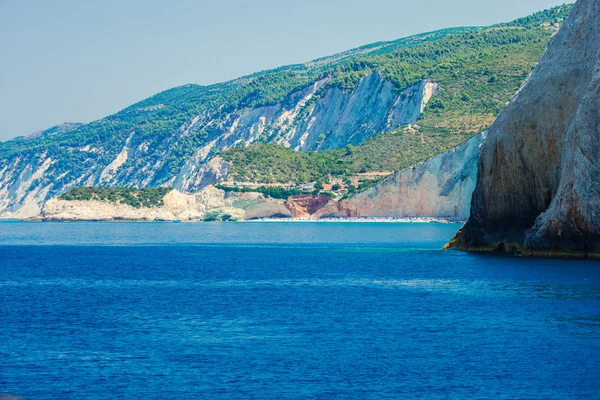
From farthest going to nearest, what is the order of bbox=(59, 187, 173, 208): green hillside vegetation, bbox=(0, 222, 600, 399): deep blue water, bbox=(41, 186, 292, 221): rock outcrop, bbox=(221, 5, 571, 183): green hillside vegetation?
bbox=(59, 187, 173, 208): green hillside vegetation, bbox=(41, 186, 292, 221): rock outcrop, bbox=(221, 5, 571, 183): green hillside vegetation, bbox=(0, 222, 600, 399): deep blue water

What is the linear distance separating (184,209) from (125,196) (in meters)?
15.1

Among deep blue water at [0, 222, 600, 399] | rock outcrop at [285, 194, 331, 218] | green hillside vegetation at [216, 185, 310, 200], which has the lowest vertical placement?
deep blue water at [0, 222, 600, 399]

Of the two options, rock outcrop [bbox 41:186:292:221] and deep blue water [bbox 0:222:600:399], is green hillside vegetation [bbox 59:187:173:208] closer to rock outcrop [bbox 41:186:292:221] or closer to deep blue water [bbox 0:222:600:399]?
rock outcrop [bbox 41:186:292:221]

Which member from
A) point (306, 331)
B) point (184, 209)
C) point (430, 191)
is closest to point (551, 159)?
point (306, 331)

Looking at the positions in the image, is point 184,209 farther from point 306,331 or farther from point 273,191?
point 306,331

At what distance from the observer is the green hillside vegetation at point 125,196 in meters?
182

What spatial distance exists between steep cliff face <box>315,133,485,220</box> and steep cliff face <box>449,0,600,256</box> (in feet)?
218

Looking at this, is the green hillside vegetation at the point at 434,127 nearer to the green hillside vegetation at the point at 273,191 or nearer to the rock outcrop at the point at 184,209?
the green hillside vegetation at the point at 273,191

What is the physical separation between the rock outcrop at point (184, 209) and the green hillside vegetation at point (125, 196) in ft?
2.61

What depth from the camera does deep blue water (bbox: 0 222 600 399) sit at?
2620cm

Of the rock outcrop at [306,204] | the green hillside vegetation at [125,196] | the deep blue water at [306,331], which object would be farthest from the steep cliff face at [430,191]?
the deep blue water at [306,331]

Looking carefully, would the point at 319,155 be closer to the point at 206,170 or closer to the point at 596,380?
the point at 206,170

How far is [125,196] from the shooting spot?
184m

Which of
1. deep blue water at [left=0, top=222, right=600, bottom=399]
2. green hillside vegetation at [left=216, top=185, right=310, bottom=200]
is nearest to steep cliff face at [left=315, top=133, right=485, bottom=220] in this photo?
green hillside vegetation at [left=216, top=185, right=310, bottom=200]
